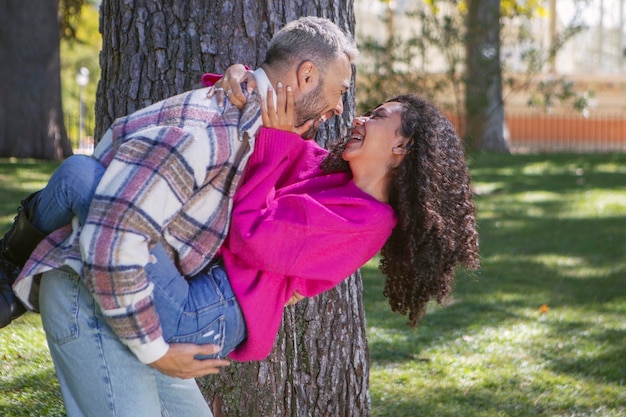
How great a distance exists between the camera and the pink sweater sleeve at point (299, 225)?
2.52 meters

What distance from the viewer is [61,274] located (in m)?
2.44

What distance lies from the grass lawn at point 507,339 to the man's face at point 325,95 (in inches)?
43.0

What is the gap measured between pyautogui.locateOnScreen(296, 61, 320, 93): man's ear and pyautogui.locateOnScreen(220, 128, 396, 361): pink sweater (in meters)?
0.15

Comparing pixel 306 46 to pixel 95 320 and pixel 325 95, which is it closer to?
pixel 325 95

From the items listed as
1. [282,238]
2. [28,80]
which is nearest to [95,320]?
[282,238]

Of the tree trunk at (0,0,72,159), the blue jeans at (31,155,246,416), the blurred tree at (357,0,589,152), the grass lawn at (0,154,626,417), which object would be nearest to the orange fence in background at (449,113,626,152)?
the blurred tree at (357,0,589,152)

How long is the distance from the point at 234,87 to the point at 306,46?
25 cm

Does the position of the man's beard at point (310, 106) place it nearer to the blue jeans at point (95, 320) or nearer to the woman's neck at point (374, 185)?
the woman's neck at point (374, 185)

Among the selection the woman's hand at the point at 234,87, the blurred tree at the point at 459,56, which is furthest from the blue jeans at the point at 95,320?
the blurred tree at the point at 459,56

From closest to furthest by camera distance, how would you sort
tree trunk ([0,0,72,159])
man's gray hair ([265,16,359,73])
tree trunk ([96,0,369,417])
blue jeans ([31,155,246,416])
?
blue jeans ([31,155,246,416]) < man's gray hair ([265,16,359,73]) < tree trunk ([96,0,369,417]) < tree trunk ([0,0,72,159])

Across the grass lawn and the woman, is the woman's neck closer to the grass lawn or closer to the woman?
the woman

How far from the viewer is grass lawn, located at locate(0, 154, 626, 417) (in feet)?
16.0

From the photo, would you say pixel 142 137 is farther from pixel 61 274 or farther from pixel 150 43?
pixel 150 43

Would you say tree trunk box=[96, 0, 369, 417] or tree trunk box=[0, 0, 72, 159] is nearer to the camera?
tree trunk box=[96, 0, 369, 417]
